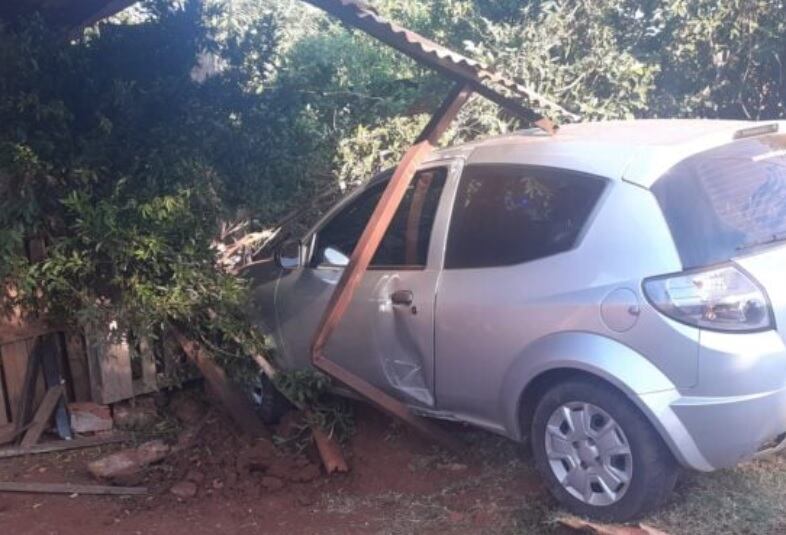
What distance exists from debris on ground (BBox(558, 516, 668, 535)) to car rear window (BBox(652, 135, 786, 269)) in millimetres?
1215

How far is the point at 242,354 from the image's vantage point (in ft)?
19.7

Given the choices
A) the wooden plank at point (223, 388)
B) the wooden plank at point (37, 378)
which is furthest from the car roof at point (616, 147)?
the wooden plank at point (37, 378)

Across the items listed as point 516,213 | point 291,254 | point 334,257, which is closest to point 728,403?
point 516,213

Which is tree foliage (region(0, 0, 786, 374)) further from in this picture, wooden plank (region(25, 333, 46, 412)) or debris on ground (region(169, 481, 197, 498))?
debris on ground (region(169, 481, 197, 498))

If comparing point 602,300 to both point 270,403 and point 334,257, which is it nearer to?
point 334,257

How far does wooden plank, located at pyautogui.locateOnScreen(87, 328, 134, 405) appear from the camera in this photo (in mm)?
6383

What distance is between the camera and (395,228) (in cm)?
527

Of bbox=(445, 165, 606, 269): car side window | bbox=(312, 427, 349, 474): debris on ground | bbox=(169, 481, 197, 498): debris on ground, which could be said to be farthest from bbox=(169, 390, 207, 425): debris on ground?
bbox=(445, 165, 606, 269): car side window

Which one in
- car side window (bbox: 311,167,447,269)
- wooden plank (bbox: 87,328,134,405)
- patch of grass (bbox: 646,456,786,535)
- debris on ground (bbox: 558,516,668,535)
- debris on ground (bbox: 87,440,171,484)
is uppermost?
car side window (bbox: 311,167,447,269)

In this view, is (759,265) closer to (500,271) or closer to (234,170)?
(500,271)

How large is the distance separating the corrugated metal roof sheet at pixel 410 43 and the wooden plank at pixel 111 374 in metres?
2.93

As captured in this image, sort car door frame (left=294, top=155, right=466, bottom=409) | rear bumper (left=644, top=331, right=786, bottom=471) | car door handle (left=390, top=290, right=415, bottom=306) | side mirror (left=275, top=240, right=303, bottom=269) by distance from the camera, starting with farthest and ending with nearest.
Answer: side mirror (left=275, top=240, right=303, bottom=269), car door handle (left=390, top=290, right=415, bottom=306), car door frame (left=294, top=155, right=466, bottom=409), rear bumper (left=644, top=331, right=786, bottom=471)

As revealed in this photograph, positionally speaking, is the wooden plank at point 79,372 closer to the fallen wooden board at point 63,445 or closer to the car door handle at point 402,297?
the fallen wooden board at point 63,445

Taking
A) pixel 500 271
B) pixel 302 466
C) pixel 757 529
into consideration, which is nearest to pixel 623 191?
pixel 500 271
